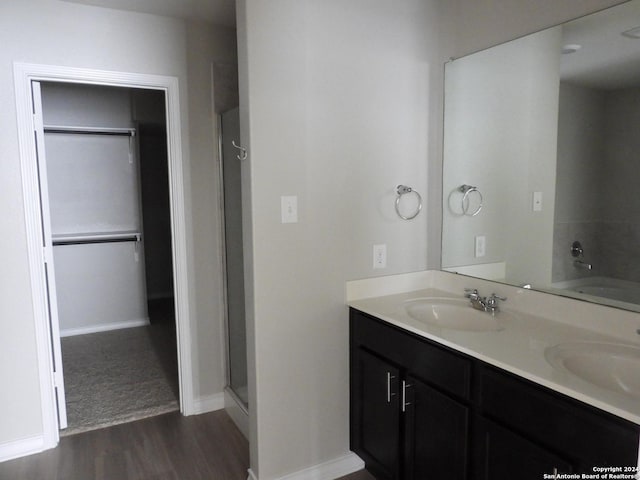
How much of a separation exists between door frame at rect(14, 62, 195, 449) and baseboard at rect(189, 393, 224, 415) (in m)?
0.03

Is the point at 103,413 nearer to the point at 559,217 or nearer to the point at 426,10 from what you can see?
the point at 559,217

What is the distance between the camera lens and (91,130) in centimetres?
434

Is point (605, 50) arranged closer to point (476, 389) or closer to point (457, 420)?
point (476, 389)

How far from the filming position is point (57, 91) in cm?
422

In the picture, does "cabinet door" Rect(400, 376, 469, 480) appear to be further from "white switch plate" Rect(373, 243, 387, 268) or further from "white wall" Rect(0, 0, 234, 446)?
"white wall" Rect(0, 0, 234, 446)

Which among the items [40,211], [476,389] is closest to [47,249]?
[40,211]

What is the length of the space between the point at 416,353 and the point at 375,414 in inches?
18.5

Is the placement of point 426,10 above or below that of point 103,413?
above

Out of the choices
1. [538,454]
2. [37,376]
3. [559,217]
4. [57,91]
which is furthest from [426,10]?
[57,91]

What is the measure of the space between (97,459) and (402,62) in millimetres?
2624

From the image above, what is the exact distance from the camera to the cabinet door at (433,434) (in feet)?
5.25

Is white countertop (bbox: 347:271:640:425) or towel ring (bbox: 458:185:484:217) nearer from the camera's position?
white countertop (bbox: 347:271:640:425)

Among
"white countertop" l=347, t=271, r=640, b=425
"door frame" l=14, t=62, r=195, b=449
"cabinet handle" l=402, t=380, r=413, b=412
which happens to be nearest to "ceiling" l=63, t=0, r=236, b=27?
"door frame" l=14, t=62, r=195, b=449

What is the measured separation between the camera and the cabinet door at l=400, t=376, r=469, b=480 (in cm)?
160
